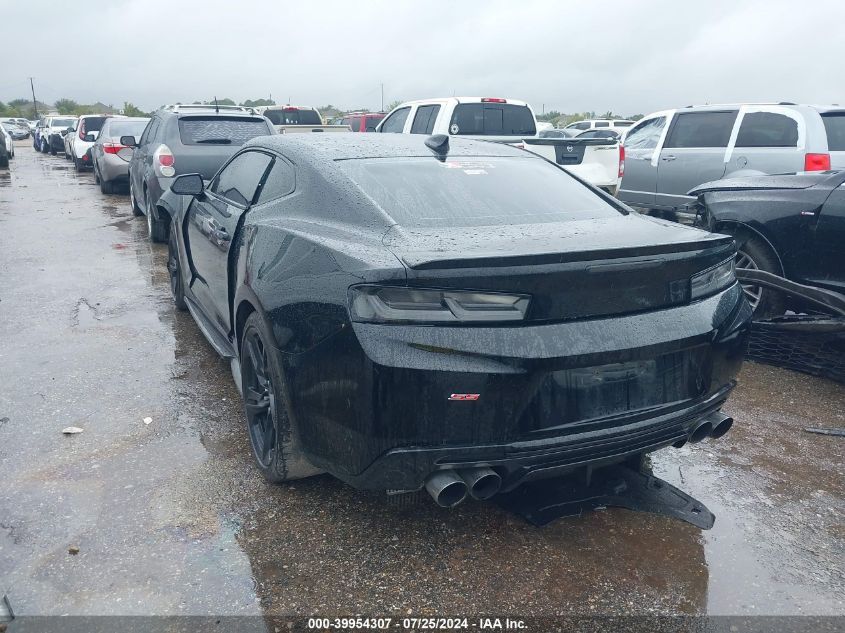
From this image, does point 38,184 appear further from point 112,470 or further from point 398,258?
point 398,258

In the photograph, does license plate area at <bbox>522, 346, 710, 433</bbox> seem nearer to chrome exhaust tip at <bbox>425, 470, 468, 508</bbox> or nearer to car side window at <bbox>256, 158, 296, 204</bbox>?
chrome exhaust tip at <bbox>425, 470, 468, 508</bbox>

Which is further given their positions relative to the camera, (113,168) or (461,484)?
(113,168)

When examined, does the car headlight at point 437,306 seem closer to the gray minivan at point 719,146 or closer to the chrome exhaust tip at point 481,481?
the chrome exhaust tip at point 481,481

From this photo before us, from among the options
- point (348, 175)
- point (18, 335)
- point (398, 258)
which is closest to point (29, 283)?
point (18, 335)

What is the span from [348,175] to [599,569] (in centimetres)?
195

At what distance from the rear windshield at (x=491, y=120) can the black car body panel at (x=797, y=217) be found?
5.47m

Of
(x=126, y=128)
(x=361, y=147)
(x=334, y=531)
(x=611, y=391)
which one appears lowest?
(x=334, y=531)

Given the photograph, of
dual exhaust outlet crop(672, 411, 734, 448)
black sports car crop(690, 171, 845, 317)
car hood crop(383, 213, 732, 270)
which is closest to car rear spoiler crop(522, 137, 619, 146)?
black sports car crop(690, 171, 845, 317)

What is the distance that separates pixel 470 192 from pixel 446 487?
1.50 m

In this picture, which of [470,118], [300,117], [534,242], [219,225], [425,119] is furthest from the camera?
Answer: [300,117]

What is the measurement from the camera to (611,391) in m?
2.58

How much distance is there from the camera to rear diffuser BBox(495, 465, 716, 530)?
3.00 m

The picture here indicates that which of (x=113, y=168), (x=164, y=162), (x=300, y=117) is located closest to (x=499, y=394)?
(x=164, y=162)

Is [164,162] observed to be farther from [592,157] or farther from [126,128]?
[126,128]
